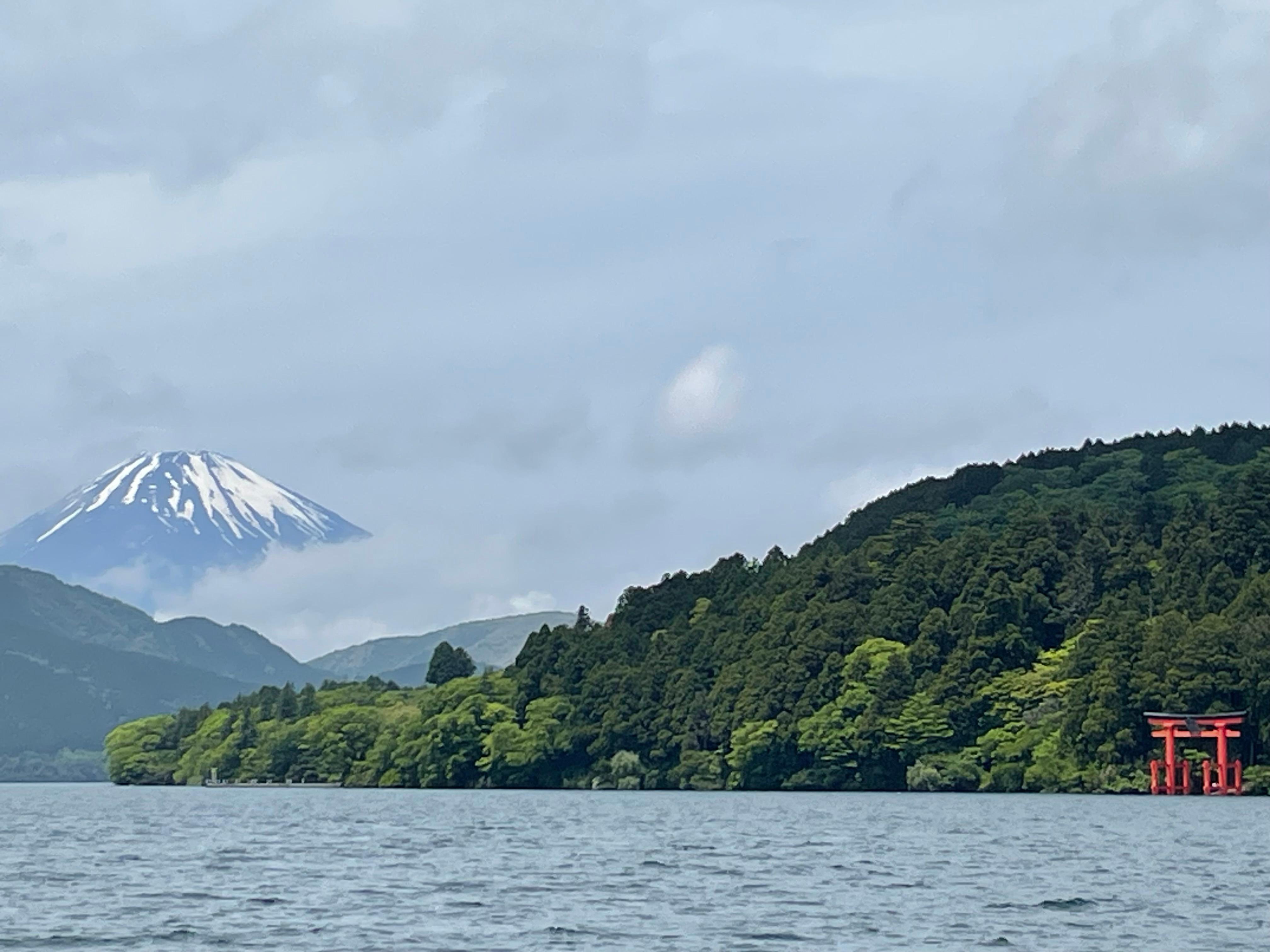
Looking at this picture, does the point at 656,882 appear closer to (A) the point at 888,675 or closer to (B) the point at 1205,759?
(B) the point at 1205,759

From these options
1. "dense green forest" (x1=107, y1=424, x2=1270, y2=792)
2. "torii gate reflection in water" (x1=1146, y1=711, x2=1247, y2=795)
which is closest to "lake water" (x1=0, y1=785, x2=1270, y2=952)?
"torii gate reflection in water" (x1=1146, y1=711, x2=1247, y2=795)

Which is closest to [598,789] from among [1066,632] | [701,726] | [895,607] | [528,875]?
[701,726]

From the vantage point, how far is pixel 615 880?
48469 mm

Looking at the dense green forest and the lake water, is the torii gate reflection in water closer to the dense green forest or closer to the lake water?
the dense green forest

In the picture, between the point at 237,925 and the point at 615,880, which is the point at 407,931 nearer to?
the point at 237,925

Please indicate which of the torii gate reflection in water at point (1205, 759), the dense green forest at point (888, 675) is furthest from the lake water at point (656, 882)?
the dense green forest at point (888, 675)

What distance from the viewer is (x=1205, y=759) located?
109125 millimetres

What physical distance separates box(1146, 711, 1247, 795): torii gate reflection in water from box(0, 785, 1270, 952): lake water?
2206 centimetres

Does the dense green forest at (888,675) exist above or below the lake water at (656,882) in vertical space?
above

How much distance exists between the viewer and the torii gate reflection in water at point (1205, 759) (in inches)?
4242

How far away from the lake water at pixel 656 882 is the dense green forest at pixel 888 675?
90.4 ft

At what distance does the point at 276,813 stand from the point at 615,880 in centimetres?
5095

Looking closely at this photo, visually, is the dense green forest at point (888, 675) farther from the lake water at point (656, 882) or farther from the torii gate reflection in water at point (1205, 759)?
the lake water at point (656, 882)

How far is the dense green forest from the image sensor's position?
4503 inches
